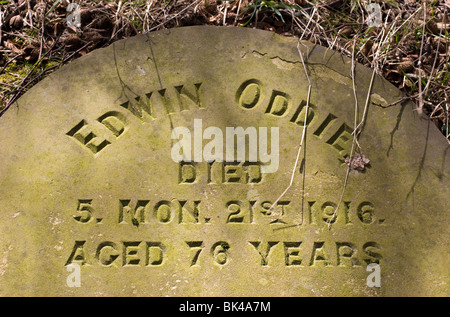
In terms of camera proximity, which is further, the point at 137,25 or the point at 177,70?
the point at 137,25

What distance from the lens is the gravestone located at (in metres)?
1.86

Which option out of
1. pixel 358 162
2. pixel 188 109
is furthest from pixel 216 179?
pixel 358 162

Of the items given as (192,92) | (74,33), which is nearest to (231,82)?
(192,92)

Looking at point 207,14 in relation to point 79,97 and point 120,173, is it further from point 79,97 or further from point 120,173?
point 120,173

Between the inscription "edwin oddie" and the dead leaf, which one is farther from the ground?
the inscription "edwin oddie"

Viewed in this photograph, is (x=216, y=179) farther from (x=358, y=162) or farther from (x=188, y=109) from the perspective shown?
(x=358, y=162)

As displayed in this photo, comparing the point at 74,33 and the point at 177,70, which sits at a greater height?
the point at 74,33

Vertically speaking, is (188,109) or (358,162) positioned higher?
(188,109)

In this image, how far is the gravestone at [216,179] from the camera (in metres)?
1.86

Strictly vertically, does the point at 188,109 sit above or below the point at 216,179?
above

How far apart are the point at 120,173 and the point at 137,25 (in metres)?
0.77

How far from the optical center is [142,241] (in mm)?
1880

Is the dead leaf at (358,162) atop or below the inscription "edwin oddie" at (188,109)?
below

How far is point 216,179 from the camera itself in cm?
192
